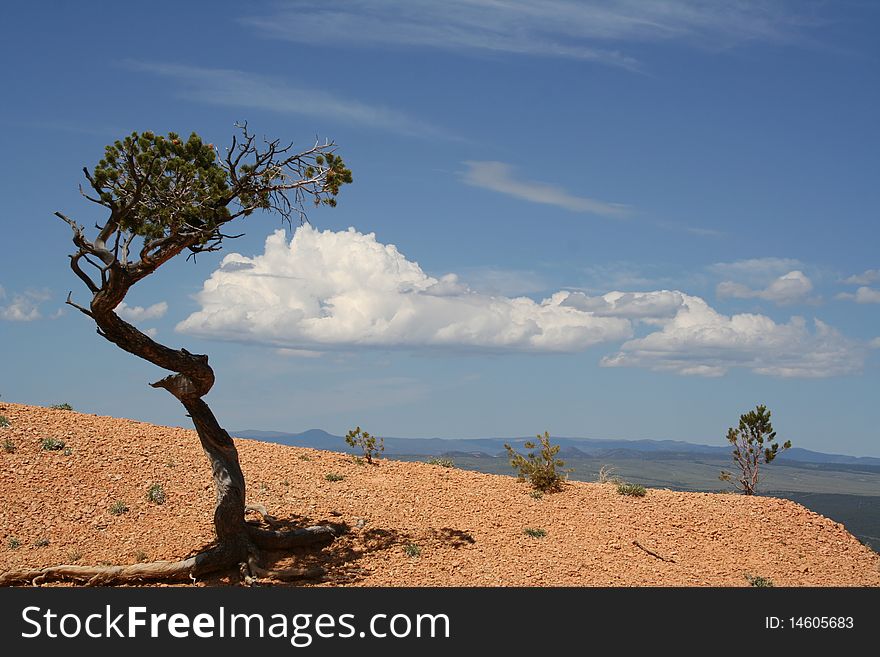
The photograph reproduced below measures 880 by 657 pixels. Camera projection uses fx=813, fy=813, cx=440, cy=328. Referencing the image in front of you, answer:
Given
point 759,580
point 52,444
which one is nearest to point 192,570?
point 52,444

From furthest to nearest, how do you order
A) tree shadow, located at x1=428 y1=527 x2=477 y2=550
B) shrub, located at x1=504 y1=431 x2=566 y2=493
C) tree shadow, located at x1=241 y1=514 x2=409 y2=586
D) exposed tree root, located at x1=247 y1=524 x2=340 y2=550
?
1. shrub, located at x1=504 y1=431 x2=566 y2=493
2. tree shadow, located at x1=428 y1=527 x2=477 y2=550
3. exposed tree root, located at x1=247 y1=524 x2=340 y2=550
4. tree shadow, located at x1=241 y1=514 x2=409 y2=586

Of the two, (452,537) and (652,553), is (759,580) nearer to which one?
(652,553)

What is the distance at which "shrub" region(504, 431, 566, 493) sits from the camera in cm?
2248

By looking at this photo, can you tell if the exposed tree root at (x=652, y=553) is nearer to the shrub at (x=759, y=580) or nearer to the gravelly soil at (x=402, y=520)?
the gravelly soil at (x=402, y=520)

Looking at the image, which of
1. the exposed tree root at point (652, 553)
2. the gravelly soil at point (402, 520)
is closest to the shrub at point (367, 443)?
the gravelly soil at point (402, 520)

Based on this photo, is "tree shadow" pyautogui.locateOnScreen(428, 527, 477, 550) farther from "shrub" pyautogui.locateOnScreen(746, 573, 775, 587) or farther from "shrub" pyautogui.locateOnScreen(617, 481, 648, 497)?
"shrub" pyautogui.locateOnScreen(617, 481, 648, 497)

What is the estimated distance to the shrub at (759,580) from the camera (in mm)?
16908

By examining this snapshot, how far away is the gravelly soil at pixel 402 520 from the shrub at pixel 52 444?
0.23m

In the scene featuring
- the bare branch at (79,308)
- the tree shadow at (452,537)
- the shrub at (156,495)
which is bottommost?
the tree shadow at (452,537)

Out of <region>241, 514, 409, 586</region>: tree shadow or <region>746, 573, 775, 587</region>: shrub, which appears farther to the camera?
<region>746, 573, 775, 587</region>: shrub

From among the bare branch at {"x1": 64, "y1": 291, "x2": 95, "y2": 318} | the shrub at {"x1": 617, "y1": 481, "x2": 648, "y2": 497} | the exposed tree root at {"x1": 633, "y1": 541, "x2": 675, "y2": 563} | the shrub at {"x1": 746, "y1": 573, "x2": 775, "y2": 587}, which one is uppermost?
the bare branch at {"x1": 64, "y1": 291, "x2": 95, "y2": 318}

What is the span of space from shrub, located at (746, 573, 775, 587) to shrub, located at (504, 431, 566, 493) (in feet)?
20.3

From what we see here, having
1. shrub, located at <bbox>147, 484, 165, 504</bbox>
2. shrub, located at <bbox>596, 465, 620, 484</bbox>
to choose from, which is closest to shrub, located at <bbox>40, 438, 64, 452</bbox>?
shrub, located at <bbox>147, 484, 165, 504</bbox>

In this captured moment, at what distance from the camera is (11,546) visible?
17.4 meters
